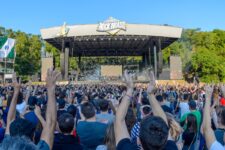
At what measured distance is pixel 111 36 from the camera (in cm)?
4516

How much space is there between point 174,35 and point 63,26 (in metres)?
12.4

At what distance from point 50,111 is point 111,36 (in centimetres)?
4151

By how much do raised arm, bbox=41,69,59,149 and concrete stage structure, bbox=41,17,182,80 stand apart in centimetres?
4087

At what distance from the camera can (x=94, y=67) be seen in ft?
219

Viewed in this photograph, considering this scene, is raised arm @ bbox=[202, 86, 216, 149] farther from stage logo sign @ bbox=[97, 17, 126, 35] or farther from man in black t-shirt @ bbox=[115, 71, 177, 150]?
stage logo sign @ bbox=[97, 17, 126, 35]

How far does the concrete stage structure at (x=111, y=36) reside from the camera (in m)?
45.3

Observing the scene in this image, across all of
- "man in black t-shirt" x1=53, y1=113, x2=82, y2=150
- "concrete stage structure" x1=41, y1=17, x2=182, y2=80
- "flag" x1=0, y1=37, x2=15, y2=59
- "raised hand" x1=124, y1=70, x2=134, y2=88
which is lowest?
"man in black t-shirt" x1=53, y1=113, x2=82, y2=150

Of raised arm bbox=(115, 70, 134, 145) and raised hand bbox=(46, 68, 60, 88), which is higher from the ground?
raised hand bbox=(46, 68, 60, 88)

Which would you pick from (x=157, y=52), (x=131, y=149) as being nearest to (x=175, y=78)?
(x=157, y=52)

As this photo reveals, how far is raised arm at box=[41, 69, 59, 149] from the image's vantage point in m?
3.80

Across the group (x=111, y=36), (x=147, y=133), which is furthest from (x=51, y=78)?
(x=111, y=36)

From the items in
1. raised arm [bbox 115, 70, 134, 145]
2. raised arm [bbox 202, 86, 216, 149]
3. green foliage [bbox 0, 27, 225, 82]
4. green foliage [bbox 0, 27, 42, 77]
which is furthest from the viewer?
green foliage [bbox 0, 27, 42, 77]

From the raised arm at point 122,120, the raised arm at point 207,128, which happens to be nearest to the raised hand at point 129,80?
the raised arm at point 122,120

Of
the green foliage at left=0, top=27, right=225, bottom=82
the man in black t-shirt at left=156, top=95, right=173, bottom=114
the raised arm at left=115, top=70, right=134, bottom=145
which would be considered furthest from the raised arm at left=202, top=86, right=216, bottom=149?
the green foliage at left=0, top=27, right=225, bottom=82
